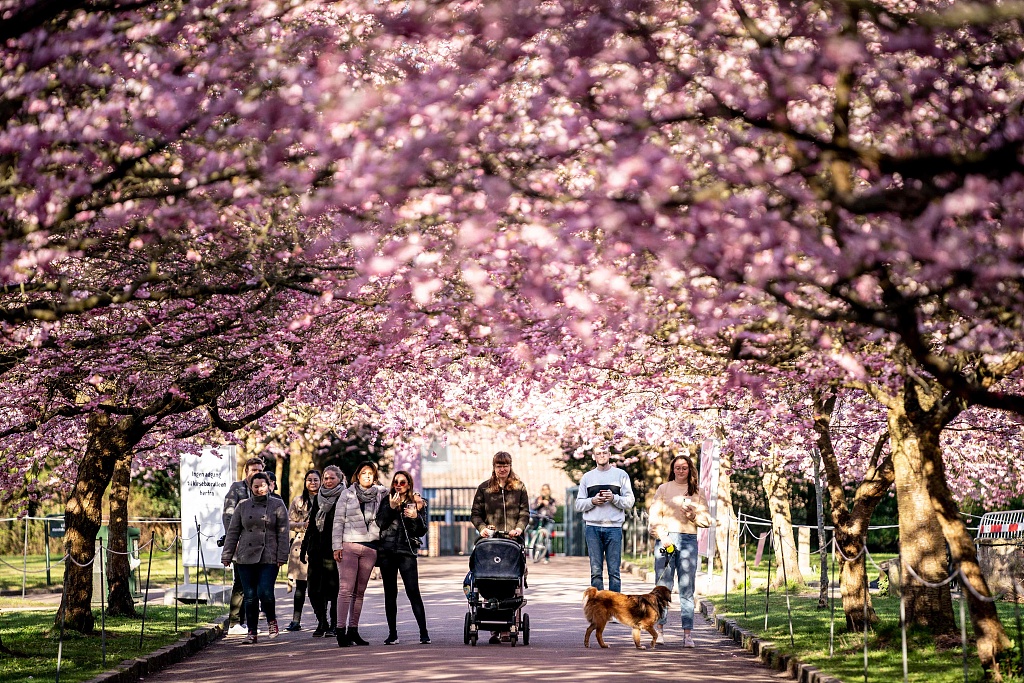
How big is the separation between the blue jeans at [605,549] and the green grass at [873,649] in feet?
6.15

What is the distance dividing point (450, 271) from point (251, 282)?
6.21ft

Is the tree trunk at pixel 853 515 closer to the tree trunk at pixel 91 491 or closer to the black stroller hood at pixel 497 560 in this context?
the black stroller hood at pixel 497 560

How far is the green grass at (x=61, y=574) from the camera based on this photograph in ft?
102

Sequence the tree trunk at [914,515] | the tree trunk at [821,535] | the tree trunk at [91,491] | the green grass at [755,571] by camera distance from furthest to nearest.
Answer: the green grass at [755,571]
the tree trunk at [821,535]
the tree trunk at [91,491]
the tree trunk at [914,515]

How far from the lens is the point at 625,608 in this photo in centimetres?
1611

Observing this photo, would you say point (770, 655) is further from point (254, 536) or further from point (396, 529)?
point (254, 536)

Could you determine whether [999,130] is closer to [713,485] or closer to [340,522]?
[340,522]

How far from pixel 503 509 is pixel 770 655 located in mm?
3474

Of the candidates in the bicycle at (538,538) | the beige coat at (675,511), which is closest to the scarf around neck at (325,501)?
the beige coat at (675,511)

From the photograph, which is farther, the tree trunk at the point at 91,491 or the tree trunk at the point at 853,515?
the tree trunk at the point at 91,491

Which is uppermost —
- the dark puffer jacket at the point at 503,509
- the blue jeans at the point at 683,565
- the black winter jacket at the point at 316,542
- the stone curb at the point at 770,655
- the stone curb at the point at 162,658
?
the dark puffer jacket at the point at 503,509

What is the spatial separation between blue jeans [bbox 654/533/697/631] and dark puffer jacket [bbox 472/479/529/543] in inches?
64.2

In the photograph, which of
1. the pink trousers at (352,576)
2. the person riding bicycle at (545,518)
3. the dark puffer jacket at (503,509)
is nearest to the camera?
the pink trousers at (352,576)

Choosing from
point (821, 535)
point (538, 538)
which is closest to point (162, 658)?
point (821, 535)
